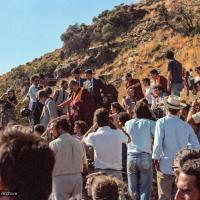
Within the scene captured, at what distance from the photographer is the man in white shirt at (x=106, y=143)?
8.38m

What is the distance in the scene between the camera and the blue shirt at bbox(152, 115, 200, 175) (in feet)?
25.6

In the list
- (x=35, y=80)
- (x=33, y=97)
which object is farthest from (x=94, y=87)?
(x=35, y=80)

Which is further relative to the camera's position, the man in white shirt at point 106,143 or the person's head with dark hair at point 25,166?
the man in white shirt at point 106,143

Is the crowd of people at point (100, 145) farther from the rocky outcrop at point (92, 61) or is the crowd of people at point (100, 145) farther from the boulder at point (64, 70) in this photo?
the boulder at point (64, 70)

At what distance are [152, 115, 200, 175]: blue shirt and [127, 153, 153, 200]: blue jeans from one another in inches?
29.7

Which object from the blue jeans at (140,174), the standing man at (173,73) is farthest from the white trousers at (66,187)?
the standing man at (173,73)

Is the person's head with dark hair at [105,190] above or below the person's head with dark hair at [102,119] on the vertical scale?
below

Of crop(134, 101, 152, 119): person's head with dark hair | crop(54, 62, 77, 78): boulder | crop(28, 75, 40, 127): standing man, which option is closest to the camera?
crop(134, 101, 152, 119): person's head with dark hair

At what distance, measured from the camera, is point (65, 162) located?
8.01m

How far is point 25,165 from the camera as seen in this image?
2.61 metres

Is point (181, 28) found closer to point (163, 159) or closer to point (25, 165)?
point (163, 159)

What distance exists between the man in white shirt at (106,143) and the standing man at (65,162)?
0.39 m

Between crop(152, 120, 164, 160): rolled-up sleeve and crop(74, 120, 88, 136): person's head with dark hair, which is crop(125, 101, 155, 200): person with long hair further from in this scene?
crop(74, 120, 88, 136): person's head with dark hair

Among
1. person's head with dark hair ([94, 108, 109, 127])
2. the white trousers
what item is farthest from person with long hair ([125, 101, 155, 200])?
the white trousers
